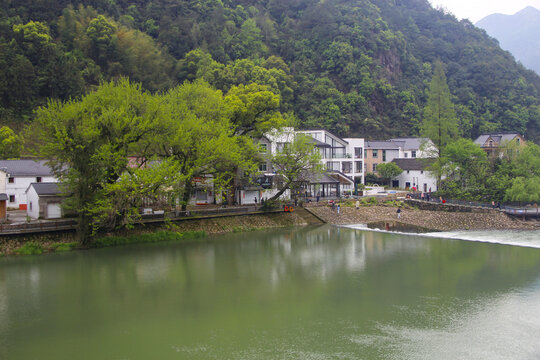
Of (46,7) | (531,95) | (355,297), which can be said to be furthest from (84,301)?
(531,95)

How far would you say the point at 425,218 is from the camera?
34.6 meters

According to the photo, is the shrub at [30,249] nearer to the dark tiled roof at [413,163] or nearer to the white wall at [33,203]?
the white wall at [33,203]

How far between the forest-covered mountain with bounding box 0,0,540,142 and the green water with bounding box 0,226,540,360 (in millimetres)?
33439

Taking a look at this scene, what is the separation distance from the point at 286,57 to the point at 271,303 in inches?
2702

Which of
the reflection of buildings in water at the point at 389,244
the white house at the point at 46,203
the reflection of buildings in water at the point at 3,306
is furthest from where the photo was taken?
the white house at the point at 46,203

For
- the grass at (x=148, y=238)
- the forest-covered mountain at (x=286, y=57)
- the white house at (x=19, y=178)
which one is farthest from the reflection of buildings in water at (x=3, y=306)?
the forest-covered mountain at (x=286, y=57)

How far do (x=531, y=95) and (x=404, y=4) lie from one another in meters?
41.9

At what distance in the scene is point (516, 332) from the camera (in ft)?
44.1

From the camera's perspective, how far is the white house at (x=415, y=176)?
47122 mm

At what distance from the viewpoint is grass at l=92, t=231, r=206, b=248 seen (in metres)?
25.0

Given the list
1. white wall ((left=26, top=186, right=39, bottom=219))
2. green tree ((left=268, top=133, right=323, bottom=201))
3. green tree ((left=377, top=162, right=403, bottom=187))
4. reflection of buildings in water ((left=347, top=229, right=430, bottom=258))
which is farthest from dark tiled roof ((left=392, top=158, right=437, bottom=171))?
white wall ((left=26, top=186, right=39, bottom=219))

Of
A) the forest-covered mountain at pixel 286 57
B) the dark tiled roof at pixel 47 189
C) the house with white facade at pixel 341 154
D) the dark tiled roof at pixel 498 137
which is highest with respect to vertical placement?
the forest-covered mountain at pixel 286 57

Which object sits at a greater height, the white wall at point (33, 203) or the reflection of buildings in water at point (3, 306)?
the white wall at point (33, 203)

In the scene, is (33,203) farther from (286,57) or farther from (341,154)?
(286,57)
